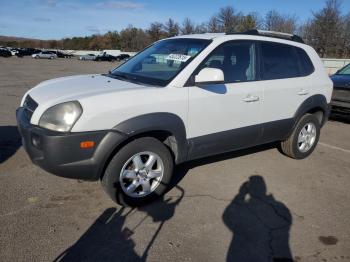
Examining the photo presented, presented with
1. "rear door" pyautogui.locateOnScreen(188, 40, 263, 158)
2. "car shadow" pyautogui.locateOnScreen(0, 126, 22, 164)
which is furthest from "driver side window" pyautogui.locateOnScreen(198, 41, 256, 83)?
"car shadow" pyautogui.locateOnScreen(0, 126, 22, 164)

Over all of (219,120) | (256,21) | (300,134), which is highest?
(256,21)

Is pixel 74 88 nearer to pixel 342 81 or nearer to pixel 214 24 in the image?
pixel 342 81

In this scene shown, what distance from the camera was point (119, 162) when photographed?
3.68m

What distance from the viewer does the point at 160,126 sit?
12.5 ft

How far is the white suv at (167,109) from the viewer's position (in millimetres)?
3441

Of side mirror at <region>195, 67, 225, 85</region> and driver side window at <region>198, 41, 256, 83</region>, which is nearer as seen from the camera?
side mirror at <region>195, 67, 225, 85</region>

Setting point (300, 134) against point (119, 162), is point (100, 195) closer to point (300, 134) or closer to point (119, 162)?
point (119, 162)

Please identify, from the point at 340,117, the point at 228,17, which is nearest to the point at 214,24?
the point at 228,17

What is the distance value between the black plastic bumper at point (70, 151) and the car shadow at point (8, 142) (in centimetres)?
195

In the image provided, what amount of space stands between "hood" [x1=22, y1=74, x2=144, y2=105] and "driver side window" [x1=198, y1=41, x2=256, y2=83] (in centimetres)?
107

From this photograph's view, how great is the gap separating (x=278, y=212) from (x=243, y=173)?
3.65 feet

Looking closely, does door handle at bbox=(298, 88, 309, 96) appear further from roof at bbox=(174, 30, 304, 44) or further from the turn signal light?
the turn signal light

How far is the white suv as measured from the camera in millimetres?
3441

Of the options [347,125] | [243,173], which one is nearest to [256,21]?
[347,125]
